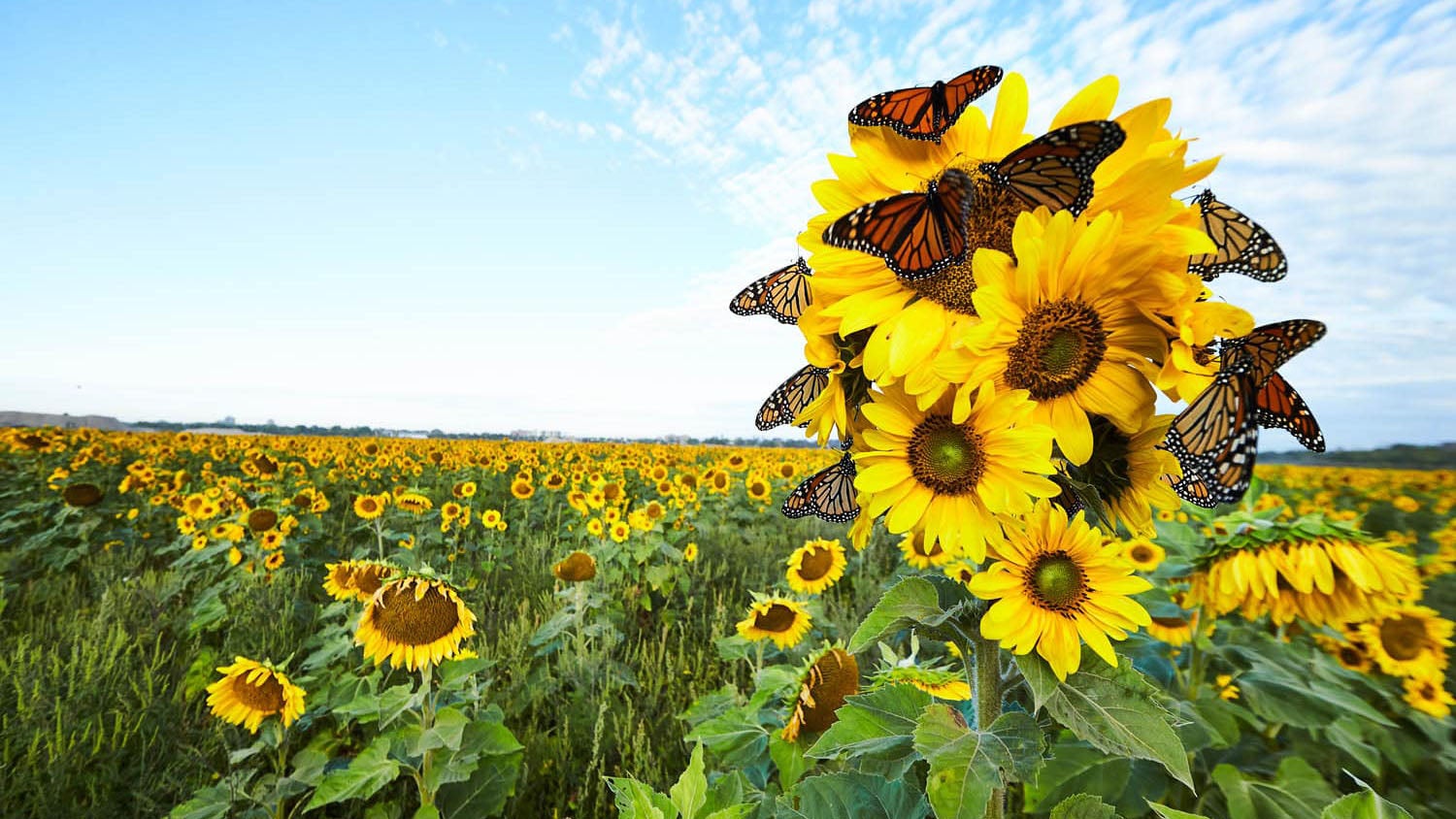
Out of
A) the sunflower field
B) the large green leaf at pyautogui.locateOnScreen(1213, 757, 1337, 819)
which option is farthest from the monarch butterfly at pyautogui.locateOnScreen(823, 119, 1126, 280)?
the large green leaf at pyautogui.locateOnScreen(1213, 757, 1337, 819)

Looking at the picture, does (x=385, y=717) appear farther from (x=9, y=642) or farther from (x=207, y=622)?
(x=9, y=642)

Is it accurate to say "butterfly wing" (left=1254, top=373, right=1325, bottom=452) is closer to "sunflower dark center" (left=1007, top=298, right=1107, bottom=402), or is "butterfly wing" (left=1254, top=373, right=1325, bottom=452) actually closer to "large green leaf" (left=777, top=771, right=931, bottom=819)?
"sunflower dark center" (left=1007, top=298, right=1107, bottom=402)

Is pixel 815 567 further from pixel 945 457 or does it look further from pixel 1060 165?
pixel 1060 165

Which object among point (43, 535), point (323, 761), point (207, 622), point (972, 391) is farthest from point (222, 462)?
point (972, 391)

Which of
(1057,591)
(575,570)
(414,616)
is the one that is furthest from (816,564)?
(1057,591)

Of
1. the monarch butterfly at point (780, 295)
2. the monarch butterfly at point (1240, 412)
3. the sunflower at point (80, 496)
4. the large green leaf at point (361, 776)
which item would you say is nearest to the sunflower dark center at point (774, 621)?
the large green leaf at point (361, 776)

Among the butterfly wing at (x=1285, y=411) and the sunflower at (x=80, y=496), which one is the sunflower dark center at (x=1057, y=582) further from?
the sunflower at (x=80, y=496)
